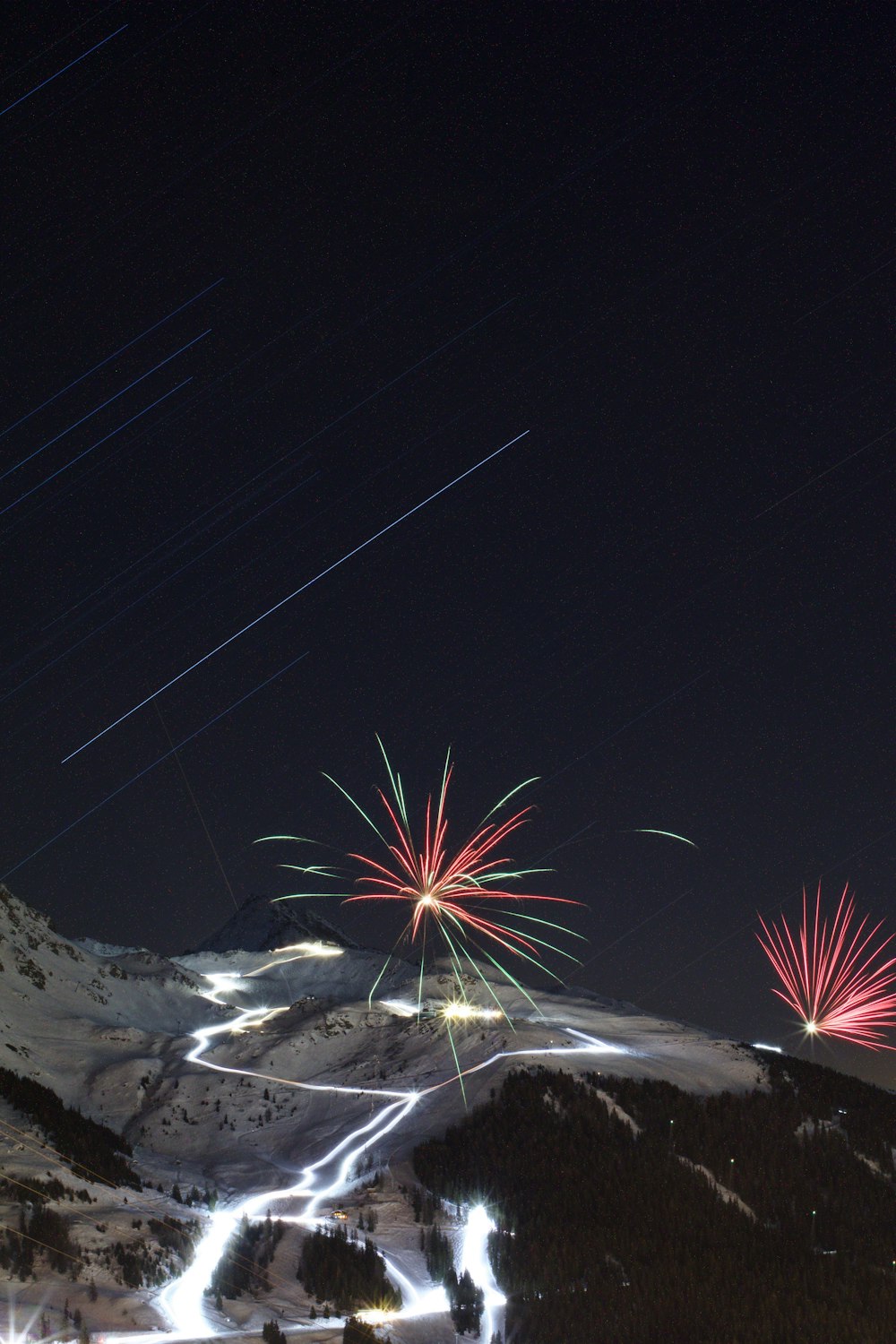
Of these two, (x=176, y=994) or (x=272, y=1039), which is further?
(x=176, y=994)

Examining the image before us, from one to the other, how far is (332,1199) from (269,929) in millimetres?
93935

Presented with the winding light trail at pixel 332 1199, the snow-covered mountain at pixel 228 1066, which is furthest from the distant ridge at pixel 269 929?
the winding light trail at pixel 332 1199

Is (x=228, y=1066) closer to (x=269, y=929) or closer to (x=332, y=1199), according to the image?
(x=332, y=1199)

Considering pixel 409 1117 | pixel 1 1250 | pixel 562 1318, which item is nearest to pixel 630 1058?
pixel 409 1117

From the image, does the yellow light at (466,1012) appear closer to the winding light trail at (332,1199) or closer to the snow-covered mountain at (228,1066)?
the snow-covered mountain at (228,1066)

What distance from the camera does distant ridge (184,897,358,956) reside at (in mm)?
129125

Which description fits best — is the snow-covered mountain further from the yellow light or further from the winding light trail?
the yellow light

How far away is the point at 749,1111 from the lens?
49594 millimetres

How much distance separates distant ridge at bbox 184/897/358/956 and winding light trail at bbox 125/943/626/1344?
58.4 meters

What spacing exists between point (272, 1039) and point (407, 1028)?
8.60m

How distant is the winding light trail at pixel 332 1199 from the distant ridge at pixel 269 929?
192 ft

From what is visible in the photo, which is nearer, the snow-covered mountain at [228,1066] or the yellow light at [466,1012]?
the snow-covered mountain at [228,1066]

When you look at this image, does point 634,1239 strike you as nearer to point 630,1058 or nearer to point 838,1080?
point 630,1058

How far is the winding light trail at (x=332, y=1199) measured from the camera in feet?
90.7
